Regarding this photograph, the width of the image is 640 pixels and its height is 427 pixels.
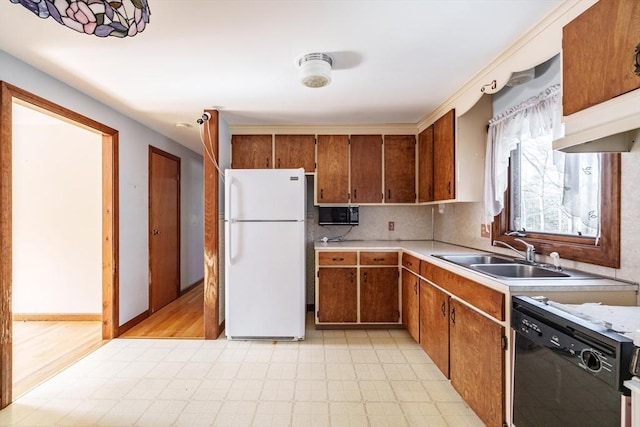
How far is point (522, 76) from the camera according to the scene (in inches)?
71.5

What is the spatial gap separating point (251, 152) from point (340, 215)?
4.13 feet

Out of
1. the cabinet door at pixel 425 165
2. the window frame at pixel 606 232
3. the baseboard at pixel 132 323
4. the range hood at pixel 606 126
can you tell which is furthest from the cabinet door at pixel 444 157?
the baseboard at pixel 132 323

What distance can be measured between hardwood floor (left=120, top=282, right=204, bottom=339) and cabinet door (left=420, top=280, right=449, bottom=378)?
2.12 metres

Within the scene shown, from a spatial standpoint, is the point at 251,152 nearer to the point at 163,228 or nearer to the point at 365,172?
the point at 365,172

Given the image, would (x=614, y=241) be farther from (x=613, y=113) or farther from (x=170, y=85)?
(x=170, y=85)

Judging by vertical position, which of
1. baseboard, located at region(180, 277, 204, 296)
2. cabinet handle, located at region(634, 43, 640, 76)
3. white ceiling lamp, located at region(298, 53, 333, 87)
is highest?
white ceiling lamp, located at region(298, 53, 333, 87)

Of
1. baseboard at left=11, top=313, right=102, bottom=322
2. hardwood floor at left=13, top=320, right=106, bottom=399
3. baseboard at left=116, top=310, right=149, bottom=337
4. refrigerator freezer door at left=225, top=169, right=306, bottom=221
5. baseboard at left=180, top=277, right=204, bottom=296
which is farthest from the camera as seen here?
baseboard at left=180, top=277, right=204, bottom=296

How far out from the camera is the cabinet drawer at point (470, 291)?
1467 mm

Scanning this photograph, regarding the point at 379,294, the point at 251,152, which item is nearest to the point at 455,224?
the point at 379,294

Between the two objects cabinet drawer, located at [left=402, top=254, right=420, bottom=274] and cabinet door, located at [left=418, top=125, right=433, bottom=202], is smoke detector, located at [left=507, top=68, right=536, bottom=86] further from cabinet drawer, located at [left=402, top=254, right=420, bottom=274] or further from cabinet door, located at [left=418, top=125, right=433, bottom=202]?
cabinet drawer, located at [left=402, top=254, right=420, bottom=274]

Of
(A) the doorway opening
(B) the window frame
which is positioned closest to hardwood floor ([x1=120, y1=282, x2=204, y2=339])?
(A) the doorway opening

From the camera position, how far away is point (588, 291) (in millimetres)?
1370

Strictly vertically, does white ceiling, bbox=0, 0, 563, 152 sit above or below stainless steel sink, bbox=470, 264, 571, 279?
above

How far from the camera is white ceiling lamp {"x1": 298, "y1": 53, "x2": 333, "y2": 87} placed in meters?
1.82
